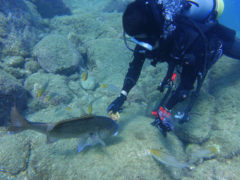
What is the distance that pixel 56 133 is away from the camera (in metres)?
2.08

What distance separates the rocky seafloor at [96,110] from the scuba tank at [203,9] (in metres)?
2.05

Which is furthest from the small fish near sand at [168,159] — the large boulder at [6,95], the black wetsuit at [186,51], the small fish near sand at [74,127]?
the large boulder at [6,95]

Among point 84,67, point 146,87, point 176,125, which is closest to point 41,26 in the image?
point 84,67

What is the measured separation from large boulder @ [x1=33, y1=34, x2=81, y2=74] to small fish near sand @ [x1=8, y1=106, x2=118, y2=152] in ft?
12.3

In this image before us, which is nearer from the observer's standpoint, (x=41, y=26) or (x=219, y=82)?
(x=219, y=82)

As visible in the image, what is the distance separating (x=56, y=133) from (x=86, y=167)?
862 mm

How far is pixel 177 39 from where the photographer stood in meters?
2.71

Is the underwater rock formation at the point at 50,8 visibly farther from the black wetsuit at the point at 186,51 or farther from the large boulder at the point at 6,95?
the black wetsuit at the point at 186,51

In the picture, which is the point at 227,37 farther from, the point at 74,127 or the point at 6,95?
the point at 6,95

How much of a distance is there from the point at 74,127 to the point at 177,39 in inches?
92.3

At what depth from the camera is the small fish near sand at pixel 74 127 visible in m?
2.02

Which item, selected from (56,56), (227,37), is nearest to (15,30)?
(56,56)

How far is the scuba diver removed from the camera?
2266mm

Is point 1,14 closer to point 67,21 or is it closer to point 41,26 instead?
point 41,26
